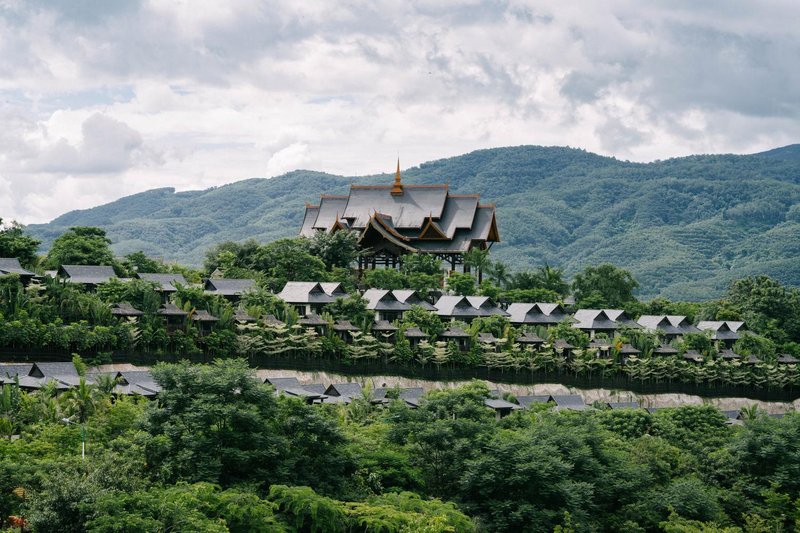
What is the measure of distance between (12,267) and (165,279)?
8803mm

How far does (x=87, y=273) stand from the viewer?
179 feet

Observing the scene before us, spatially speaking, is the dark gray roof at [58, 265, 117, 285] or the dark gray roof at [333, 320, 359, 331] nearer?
the dark gray roof at [58, 265, 117, 285]

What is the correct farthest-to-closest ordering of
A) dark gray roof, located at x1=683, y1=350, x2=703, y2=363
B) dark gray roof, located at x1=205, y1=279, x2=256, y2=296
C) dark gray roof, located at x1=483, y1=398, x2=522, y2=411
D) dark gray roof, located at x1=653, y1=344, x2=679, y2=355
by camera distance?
dark gray roof, located at x1=683, y1=350, x2=703, y2=363 < dark gray roof, located at x1=653, y1=344, x2=679, y2=355 < dark gray roof, located at x1=205, y1=279, x2=256, y2=296 < dark gray roof, located at x1=483, y1=398, x2=522, y2=411

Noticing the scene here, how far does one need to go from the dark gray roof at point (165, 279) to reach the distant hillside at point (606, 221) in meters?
79.2

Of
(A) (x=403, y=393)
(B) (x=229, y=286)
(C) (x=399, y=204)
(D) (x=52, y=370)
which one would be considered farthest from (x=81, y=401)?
(C) (x=399, y=204)

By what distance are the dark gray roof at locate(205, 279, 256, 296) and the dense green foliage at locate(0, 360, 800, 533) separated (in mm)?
16170

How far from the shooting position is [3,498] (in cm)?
2695

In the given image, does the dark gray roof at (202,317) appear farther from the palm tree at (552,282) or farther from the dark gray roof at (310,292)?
the palm tree at (552,282)

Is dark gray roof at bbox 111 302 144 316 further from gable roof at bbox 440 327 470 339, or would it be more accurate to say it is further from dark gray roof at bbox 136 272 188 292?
gable roof at bbox 440 327 470 339

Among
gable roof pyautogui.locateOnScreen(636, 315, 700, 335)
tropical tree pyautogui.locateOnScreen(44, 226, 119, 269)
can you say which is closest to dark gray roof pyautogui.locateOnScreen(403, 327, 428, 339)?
tropical tree pyautogui.locateOnScreen(44, 226, 119, 269)

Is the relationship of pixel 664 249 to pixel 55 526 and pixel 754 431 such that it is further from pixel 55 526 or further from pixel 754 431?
pixel 55 526

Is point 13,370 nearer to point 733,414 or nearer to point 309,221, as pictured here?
point 733,414

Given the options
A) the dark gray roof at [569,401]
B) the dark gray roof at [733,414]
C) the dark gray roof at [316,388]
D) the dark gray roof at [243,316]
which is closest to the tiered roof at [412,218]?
the dark gray roof at [243,316]

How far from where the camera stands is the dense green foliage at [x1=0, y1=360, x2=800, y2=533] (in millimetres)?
27062
